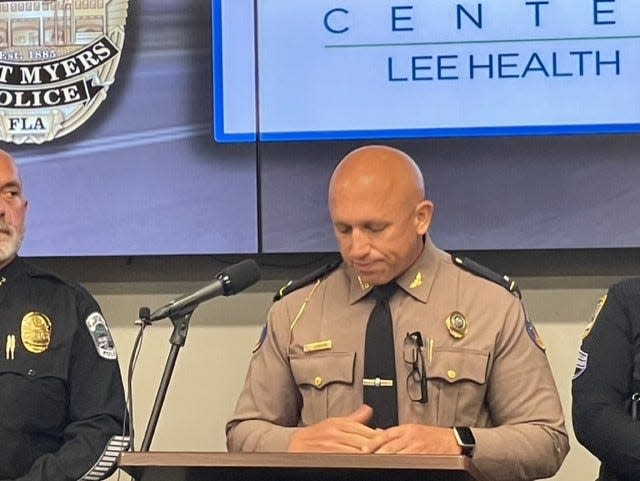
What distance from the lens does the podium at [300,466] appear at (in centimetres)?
171

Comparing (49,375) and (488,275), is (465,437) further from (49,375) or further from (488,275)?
(49,375)

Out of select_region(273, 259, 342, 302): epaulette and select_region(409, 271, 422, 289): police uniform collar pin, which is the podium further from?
select_region(273, 259, 342, 302): epaulette

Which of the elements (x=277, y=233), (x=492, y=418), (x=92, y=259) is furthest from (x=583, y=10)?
(x=92, y=259)

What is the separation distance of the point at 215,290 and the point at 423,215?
1.63 ft

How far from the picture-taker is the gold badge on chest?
274 cm

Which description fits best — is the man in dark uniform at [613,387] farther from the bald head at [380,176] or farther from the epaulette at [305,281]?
the epaulette at [305,281]

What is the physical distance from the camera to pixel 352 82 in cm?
323

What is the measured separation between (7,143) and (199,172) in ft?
1.80

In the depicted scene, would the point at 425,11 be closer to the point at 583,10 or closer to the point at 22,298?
the point at 583,10

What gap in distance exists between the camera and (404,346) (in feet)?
8.29

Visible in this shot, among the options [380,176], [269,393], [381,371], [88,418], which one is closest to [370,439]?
[381,371]

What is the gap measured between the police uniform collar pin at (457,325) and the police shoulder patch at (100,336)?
777 mm

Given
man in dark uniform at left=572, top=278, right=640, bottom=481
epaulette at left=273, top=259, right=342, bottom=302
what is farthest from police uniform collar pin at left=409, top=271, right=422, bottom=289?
man in dark uniform at left=572, top=278, right=640, bottom=481

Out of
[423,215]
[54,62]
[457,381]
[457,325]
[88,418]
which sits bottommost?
[88,418]
